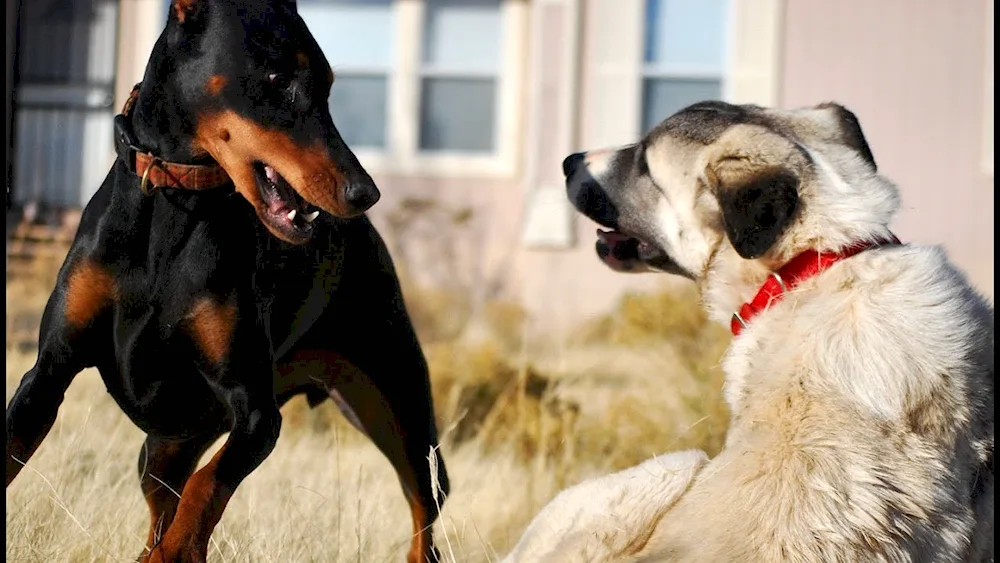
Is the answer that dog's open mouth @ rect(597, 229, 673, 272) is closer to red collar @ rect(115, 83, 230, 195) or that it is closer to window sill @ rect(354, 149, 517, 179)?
red collar @ rect(115, 83, 230, 195)

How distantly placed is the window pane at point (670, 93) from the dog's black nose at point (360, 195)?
9.16 meters

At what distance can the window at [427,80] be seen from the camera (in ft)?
39.2

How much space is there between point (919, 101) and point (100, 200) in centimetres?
993

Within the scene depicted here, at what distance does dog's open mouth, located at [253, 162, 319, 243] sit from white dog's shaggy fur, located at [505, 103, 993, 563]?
3.78 ft

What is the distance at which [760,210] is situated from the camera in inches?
132

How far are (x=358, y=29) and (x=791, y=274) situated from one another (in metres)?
9.60

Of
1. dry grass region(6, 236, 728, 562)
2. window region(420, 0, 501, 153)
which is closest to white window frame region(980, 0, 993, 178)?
dry grass region(6, 236, 728, 562)

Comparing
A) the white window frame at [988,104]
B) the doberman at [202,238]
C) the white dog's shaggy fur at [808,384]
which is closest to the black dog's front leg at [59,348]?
the doberman at [202,238]

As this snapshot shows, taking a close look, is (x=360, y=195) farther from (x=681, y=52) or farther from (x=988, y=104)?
(x=988, y=104)

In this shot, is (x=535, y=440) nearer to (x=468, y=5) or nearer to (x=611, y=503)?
(x=611, y=503)

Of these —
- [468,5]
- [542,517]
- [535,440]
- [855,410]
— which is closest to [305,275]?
[542,517]

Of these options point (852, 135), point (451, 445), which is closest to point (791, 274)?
point (852, 135)

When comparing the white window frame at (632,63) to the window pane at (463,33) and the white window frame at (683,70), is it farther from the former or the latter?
the window pane at (463,33)

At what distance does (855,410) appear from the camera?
3.05m
